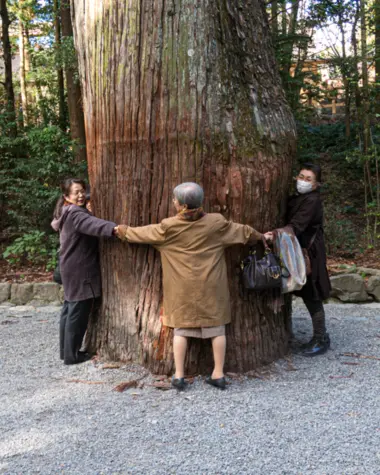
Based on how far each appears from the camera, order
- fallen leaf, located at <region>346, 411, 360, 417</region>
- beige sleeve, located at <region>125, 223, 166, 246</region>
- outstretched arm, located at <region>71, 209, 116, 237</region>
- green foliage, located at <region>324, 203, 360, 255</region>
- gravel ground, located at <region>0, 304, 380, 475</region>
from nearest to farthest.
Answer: gravel ground, located at <region>0, 304, 380, 475</region>
fallen leaf, located at <region>346, 411, 360, 417</region>
beige sleeve, located at <region>125, 223, 166, 246</region>
outstretched arm, located at <region>71, 209, 116, 237</region>
green foliage, located at <region>324, 203, 360, 255</region>

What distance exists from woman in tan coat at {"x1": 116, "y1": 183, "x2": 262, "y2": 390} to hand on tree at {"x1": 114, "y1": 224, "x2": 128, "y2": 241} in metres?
0.11

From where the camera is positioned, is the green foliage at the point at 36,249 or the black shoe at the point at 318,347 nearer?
the black shoe at the point at 318,347

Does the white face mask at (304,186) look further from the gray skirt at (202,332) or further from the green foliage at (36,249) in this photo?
the green foliage at (36,249)

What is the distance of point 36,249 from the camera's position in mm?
8891

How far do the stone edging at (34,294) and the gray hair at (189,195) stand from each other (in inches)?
179

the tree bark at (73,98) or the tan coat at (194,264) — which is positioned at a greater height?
the tree bark at (73,98)

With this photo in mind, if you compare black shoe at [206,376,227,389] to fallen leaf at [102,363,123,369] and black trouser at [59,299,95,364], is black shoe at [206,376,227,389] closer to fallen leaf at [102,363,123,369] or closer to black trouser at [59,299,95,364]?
fallen leaf at [102,363,123,369]

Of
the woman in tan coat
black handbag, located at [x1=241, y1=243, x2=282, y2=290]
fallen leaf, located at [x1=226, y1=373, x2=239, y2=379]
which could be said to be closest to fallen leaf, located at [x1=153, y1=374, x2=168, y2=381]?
the woman in tan coat

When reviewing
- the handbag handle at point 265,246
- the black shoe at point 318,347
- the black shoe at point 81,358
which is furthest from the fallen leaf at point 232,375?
the black shoe at point 81,358

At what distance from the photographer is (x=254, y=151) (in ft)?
12.9

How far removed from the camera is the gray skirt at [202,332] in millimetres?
3715

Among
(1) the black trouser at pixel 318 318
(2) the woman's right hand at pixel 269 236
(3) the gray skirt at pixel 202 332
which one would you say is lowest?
(1) the black trouser at pixel 318 318

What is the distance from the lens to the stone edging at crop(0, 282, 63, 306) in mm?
7645

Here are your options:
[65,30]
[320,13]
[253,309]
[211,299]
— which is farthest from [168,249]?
[320,13]
